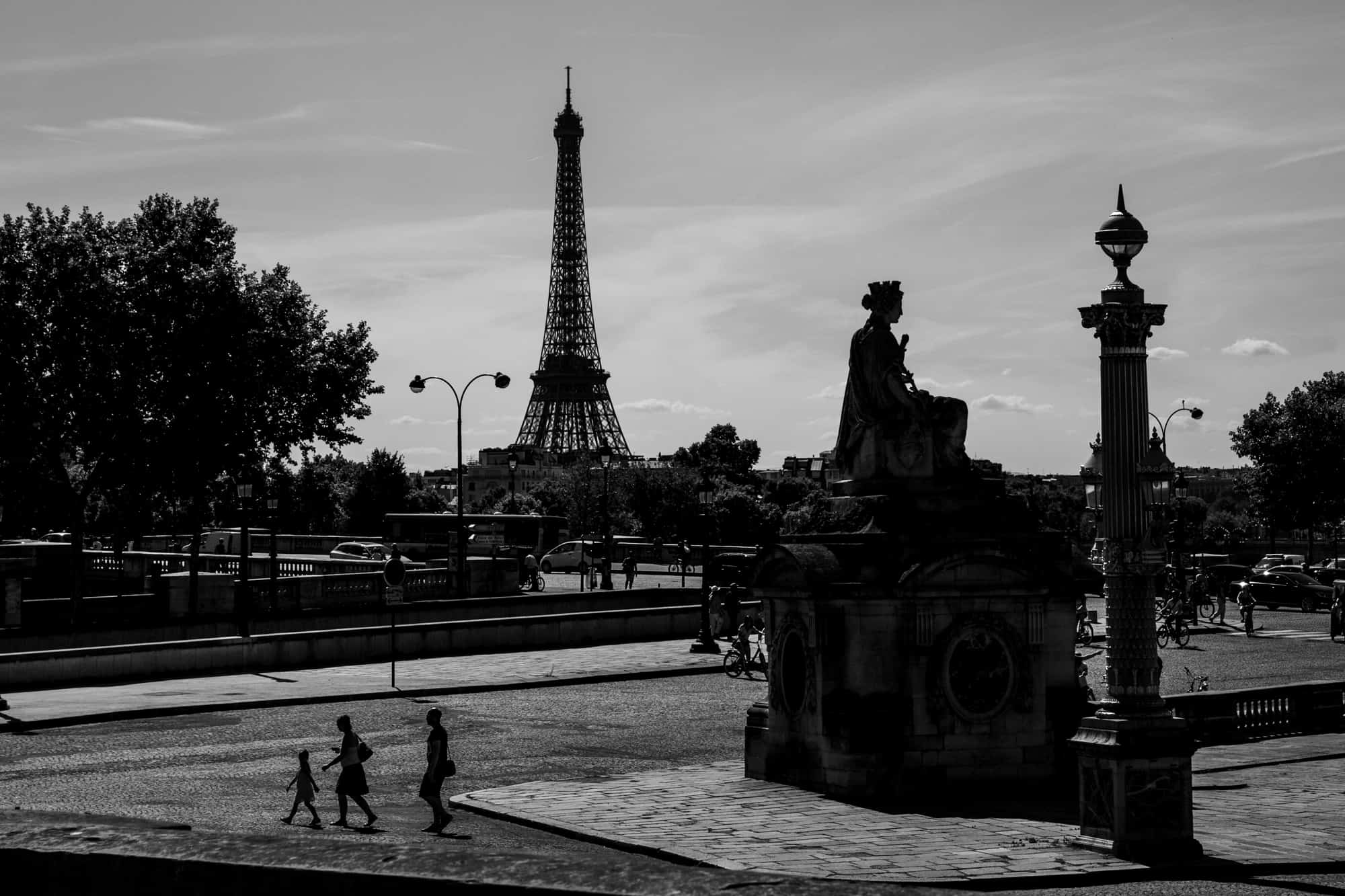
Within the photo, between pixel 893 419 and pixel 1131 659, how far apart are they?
6524mm

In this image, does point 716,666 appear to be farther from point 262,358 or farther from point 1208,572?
point 1208,572

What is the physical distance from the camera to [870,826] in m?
18.7

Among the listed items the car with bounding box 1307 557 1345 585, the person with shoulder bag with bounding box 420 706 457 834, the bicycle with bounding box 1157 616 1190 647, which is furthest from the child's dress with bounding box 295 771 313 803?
the car with bounding box 1307 557 1345 585

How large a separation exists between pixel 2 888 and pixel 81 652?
29.8 m

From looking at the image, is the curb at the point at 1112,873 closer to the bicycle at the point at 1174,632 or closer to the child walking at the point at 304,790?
the child walking at the point at 304,790

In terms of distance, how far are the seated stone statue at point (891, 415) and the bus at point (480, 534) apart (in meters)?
59.4

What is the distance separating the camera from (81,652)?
35.4 meters

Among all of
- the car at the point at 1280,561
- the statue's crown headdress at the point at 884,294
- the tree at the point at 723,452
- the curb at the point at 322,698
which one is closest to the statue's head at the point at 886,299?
the statue's crown headdress at the point at 884,294

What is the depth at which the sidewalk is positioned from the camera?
52.4ft

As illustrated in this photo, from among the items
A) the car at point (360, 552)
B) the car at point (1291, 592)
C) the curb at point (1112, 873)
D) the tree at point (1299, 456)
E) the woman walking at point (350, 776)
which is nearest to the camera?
the curb at point (1112, 873)

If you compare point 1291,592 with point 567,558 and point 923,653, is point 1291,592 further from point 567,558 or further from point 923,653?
point 923,653

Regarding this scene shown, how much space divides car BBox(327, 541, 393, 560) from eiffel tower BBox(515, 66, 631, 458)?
76186 millimetres

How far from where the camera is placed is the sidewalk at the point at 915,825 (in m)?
16.0

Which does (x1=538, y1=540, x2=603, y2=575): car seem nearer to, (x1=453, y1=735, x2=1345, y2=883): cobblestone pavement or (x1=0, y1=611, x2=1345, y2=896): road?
(x1=0, y1=611, x2=1345, y2=896): road
